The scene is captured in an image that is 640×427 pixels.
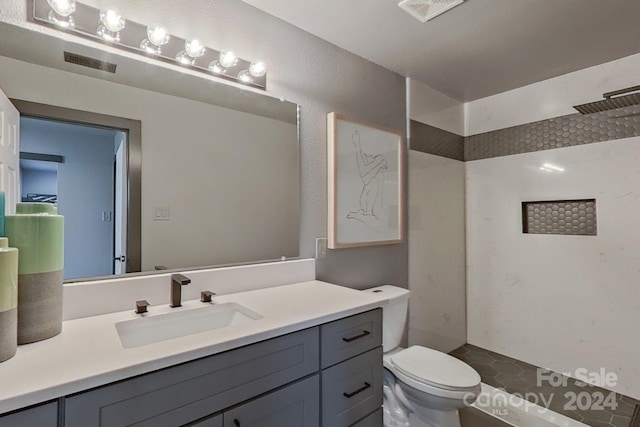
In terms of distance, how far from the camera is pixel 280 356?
1028 mm

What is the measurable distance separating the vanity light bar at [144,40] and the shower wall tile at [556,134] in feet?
6.97

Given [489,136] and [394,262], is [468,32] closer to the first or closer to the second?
[489,136]

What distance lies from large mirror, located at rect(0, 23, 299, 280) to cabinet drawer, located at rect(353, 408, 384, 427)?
839 mm

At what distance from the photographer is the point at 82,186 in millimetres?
1188

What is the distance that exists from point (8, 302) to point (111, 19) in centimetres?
104

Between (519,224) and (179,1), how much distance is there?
2.77 metres

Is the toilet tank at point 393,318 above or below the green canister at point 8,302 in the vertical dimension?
below

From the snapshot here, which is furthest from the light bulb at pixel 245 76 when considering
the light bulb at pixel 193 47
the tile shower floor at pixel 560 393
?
the tile shower floor at pixel 560 393

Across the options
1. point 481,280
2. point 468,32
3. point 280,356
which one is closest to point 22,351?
point 280,356

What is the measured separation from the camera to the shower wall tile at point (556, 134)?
212cm

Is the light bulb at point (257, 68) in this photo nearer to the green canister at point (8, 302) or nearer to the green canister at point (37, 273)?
the green canister at point (37, 273)

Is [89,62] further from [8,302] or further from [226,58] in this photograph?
[8,302]

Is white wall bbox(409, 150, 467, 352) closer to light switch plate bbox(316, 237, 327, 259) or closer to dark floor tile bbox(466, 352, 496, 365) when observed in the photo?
dark floor tile bbox(466, 352, 496, 365)

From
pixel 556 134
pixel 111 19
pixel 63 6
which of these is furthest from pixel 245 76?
pixel 556 134
